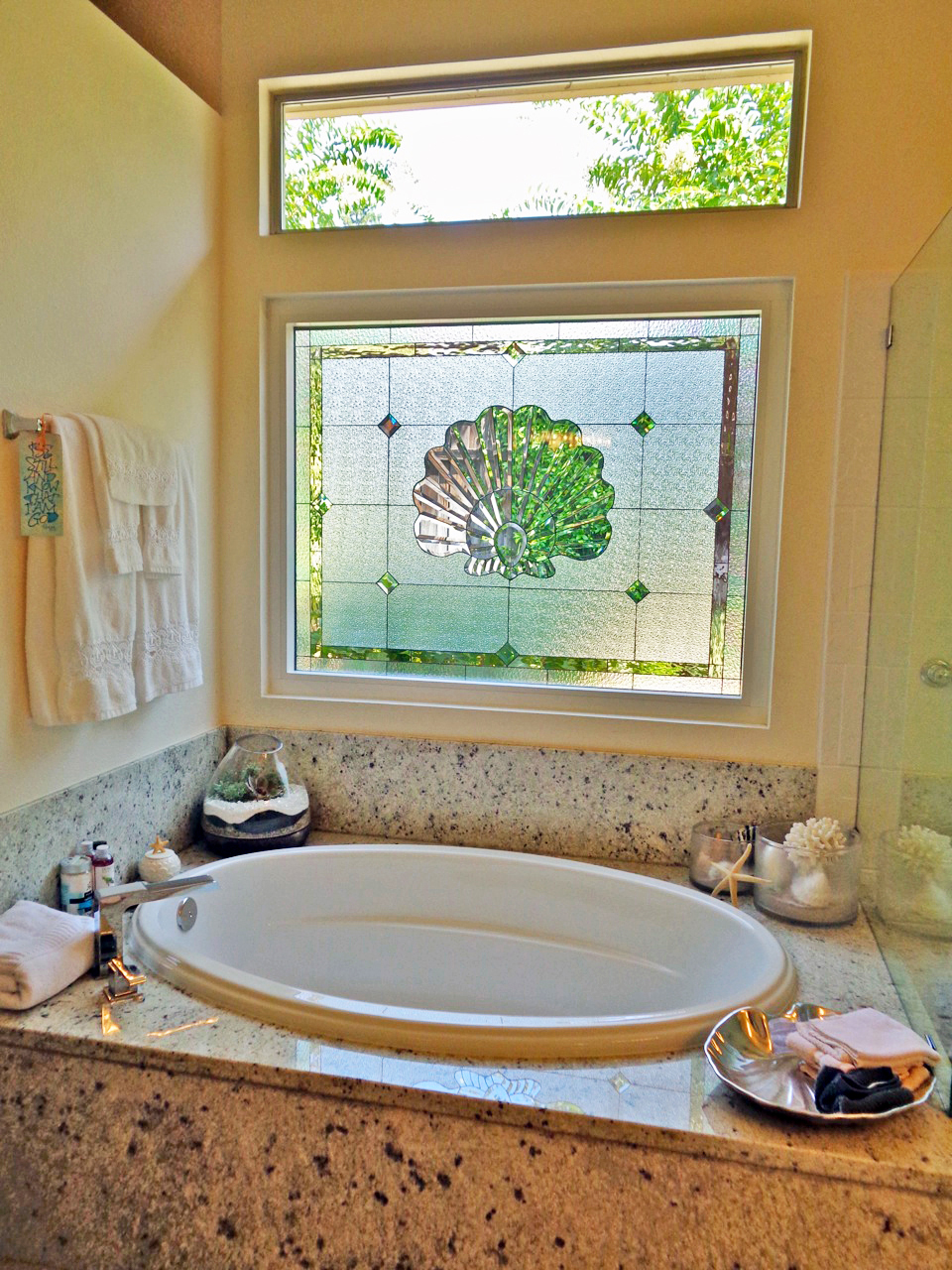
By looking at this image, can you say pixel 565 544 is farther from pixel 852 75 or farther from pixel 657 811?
pixel 852 75

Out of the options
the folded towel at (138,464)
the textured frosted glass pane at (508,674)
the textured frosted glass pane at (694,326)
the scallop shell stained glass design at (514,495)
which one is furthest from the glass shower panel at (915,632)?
the folded towel at (138,464)

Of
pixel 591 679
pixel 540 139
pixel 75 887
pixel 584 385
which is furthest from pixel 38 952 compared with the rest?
pixel 540 139

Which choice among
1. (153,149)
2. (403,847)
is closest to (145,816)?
(403,847)

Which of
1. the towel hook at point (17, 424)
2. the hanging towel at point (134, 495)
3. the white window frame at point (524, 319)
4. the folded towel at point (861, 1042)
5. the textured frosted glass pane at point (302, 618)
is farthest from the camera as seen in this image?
the textured frosted glass pane at point (302, 618)

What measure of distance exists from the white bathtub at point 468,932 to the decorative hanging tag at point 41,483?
0.81m

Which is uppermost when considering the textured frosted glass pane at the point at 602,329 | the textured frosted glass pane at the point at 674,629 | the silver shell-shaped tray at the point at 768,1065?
the textured frosted glass pane at the point at 602,329

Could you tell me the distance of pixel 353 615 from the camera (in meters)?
2.52

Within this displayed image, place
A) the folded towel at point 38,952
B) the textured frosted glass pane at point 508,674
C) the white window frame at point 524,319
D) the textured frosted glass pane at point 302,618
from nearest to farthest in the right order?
1. the folded towel at point 38,952
2. the white window frame at point 524,319
3. the textured frosted glass pane at point 508,674
4. the textured frosted glass pane at point 302,618

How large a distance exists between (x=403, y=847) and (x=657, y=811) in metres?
0.67

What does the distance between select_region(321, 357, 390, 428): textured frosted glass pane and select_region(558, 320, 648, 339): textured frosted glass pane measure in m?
0.51

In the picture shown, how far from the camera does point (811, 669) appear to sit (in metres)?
2.18

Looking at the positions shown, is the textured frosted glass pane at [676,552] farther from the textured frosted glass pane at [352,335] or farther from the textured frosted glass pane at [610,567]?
the textured frosted glass pane at [352,335]

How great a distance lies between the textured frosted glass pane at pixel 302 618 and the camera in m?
2.55

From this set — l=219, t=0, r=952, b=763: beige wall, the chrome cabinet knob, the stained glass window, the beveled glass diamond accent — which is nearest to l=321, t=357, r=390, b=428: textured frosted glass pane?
→ the stained glass window
